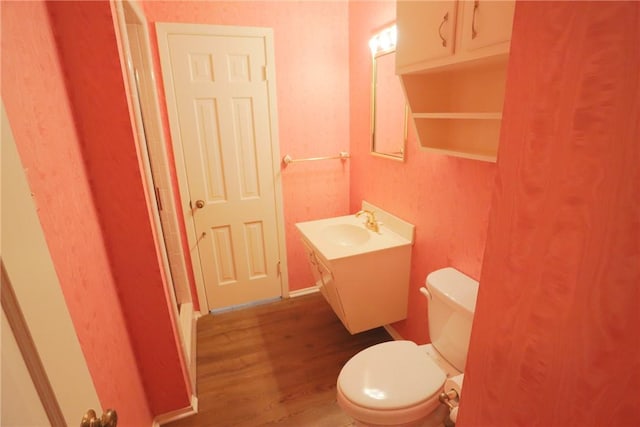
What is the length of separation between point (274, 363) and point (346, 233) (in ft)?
3.11

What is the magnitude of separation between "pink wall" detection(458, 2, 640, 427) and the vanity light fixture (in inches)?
56.8

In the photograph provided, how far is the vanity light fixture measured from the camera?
172cm

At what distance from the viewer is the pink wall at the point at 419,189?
4.51 feet

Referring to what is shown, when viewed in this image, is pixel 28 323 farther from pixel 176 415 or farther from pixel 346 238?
pixel 346 238

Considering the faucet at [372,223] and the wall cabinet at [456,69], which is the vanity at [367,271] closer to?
the faucet at [372,223]

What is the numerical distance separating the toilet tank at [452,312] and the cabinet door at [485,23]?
93cm

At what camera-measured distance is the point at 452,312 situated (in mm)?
1321

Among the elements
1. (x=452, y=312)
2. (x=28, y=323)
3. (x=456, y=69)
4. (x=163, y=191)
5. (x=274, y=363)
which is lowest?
(x=274, y=363)

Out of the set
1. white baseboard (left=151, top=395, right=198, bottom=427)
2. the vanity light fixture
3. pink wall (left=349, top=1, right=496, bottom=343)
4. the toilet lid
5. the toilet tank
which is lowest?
white baseboard (left=151, top=395, right=198, bottom=427)

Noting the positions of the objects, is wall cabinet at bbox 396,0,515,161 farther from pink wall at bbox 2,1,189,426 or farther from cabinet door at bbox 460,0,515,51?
pink wall at bbox 2,1,189,426

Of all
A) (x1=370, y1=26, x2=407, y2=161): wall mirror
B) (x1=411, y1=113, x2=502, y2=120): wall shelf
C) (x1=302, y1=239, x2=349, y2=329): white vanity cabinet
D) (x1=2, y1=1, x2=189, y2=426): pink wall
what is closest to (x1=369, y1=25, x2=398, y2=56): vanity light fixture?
(x1=370, y1=26, x2=407, y2=161): wall mirror

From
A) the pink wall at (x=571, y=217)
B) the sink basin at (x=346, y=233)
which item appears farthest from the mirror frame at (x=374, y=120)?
the pink wall at (x=571, y=217)

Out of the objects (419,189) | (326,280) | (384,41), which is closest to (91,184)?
(326,280)

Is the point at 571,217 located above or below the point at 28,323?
above
